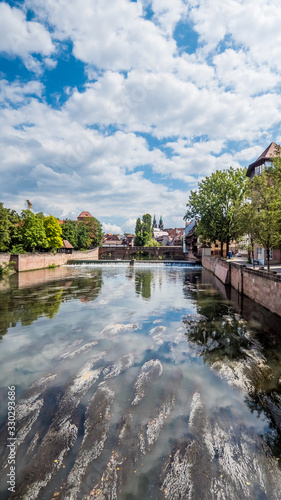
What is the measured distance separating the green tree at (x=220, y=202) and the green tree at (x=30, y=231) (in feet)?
107

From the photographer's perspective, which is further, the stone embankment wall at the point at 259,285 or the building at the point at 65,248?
the building at the point at 65,248

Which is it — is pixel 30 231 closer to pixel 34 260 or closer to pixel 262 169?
pixel 34 260

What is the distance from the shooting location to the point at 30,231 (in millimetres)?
52719

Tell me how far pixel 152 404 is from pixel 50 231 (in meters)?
61.2

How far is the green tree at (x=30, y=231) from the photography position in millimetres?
52375

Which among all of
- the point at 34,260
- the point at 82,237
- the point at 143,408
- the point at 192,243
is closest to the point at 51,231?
the point at 34,260

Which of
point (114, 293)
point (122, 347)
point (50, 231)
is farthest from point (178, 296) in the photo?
point (50, 231)

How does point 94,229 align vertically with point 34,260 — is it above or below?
above

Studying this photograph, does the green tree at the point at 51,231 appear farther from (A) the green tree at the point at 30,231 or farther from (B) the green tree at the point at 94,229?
(B) the green tree at the point at 94,229

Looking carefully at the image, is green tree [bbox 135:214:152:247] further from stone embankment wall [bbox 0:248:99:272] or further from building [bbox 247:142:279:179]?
building [bbox 247:142:279:179]

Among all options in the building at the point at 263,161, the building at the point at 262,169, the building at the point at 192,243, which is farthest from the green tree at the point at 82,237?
the building at the point at 263,161

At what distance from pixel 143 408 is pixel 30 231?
51965 mm

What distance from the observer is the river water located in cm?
468

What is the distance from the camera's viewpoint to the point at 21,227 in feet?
177
